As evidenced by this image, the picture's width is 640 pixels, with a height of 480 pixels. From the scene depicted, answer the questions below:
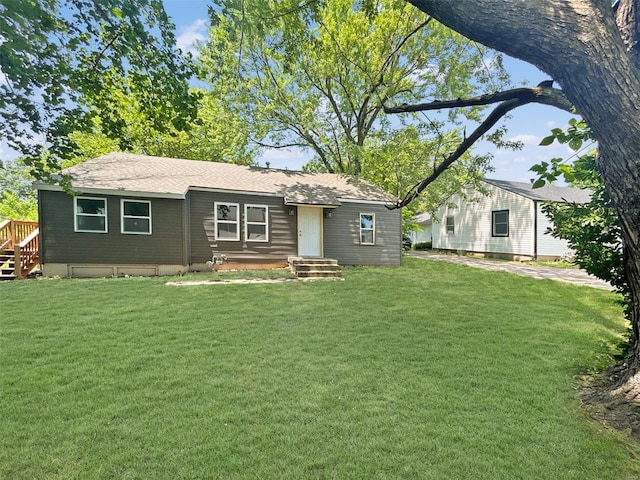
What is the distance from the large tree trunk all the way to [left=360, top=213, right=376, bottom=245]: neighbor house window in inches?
436

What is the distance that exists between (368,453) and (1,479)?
226 centimetres

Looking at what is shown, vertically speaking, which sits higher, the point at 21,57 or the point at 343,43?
the point at 343,43

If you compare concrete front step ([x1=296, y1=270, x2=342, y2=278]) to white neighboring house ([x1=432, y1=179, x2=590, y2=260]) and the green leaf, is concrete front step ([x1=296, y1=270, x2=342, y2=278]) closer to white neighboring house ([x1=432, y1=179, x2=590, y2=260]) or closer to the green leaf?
the green leaf

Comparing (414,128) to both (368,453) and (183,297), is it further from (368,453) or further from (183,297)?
(368,453)

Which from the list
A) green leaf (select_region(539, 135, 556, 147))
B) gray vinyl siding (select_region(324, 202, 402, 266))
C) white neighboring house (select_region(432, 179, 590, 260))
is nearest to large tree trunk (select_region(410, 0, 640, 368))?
green leaf (select_region(539, 135, 556, 147))

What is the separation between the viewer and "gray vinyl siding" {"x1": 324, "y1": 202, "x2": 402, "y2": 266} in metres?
12.9

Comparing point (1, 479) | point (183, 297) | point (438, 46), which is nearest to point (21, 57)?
point (1, 479)

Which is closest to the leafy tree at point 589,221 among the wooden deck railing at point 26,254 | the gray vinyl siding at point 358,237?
the gray vinyl siding at point 358,237

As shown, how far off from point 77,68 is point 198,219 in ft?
26.7

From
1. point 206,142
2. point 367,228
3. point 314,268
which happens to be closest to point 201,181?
point 314,268

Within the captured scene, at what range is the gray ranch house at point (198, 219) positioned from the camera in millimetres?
9586

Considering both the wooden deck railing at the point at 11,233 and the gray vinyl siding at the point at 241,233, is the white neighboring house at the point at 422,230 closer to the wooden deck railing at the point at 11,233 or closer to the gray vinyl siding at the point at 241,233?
the gray vinyl siding at the point at 241,233

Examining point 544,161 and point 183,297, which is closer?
point 544,161

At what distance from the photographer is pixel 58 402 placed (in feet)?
9.30
